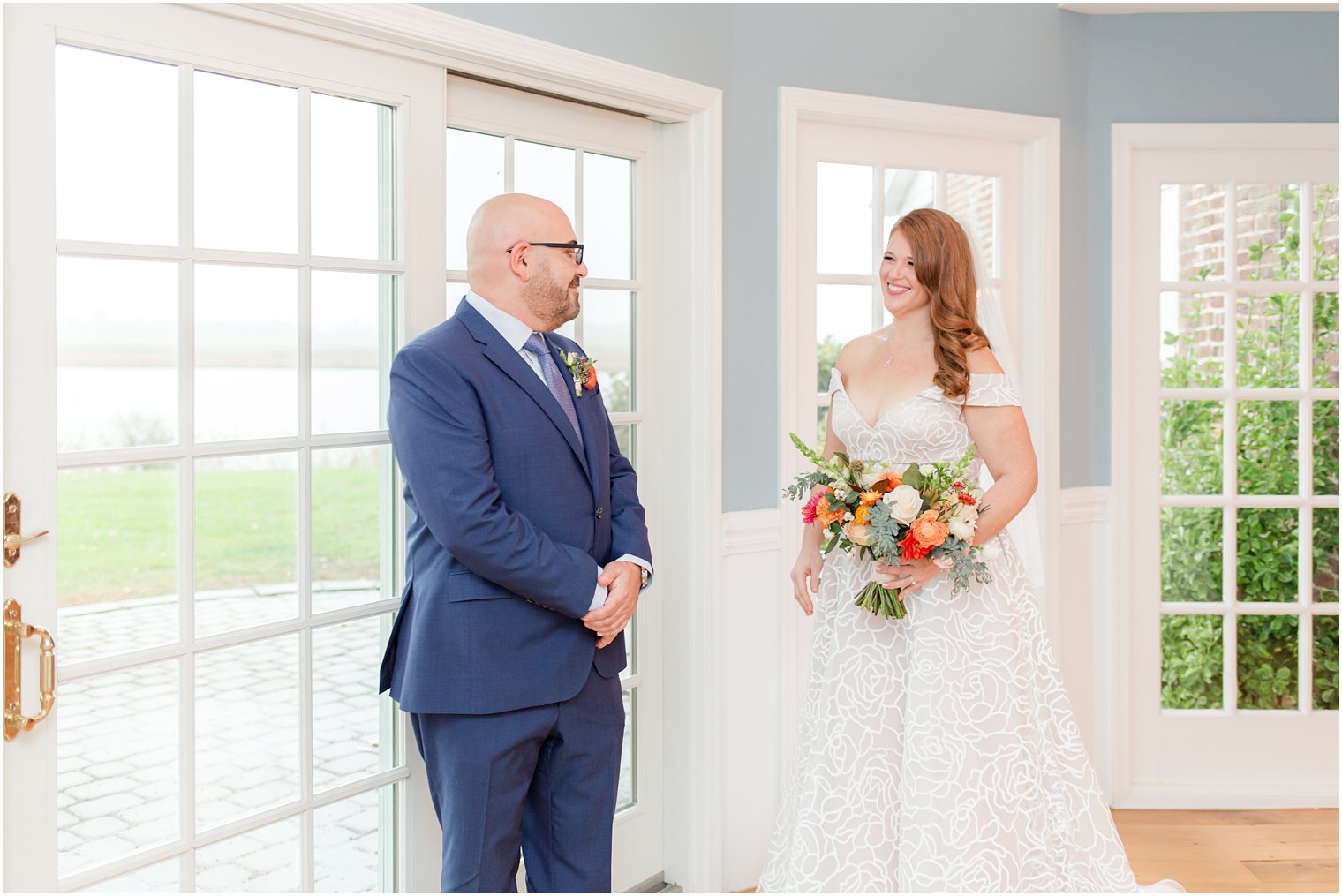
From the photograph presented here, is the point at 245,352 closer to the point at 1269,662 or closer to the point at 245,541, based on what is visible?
the point at 245,541

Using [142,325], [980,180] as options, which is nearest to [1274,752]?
[980,180]

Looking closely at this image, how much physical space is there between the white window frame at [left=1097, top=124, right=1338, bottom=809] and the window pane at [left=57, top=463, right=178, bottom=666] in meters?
3.06

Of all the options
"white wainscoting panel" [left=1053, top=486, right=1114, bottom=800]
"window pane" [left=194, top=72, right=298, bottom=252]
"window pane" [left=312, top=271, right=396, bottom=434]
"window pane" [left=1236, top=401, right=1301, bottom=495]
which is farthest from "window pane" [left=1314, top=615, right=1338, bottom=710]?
"window pane" [left=194, top=72, right=298, bottom=252]

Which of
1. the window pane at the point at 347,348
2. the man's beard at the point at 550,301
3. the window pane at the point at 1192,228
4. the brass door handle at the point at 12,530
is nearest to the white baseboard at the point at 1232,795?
the window pane at the point at 1192,228

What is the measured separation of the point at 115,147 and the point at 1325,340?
3.85 meters

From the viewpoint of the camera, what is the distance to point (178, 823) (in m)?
2.00

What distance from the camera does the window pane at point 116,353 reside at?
1824 mm

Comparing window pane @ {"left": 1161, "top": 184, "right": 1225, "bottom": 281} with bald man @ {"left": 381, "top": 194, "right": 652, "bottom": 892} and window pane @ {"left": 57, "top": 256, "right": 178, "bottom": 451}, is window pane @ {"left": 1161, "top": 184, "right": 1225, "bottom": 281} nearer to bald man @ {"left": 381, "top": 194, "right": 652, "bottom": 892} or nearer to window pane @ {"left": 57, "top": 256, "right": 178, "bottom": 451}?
bald man @ {"left": 381, "top": 194, "right": 652, "bottom": 892}

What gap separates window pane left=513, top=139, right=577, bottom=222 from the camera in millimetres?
2635

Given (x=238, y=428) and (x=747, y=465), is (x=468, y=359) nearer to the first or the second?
(x=238, y=428)

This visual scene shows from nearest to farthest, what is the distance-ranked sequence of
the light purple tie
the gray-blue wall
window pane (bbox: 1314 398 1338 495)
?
the light purple tie → the gray-blue wall → window pane (bbox: 1314 398 1338 495)

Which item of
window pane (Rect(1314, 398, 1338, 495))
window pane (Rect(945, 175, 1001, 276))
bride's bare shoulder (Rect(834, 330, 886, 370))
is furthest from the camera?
window pane (Rect(1314, 398, 1338, 495))

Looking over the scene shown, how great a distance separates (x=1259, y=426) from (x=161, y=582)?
359 centimetres

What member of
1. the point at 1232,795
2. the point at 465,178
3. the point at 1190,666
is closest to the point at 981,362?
the point at 465,178
